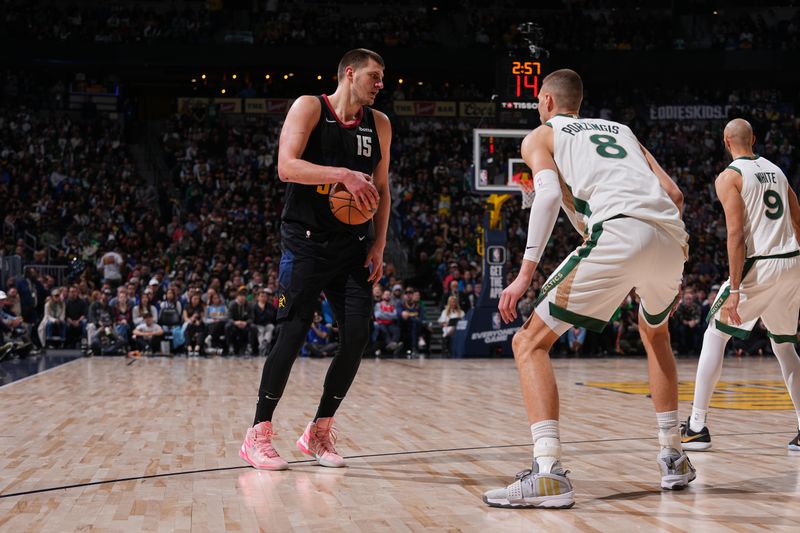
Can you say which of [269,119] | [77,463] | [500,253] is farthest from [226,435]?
[269,119]

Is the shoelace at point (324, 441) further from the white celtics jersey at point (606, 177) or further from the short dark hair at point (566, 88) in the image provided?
the short dark hair at point (566, 88)

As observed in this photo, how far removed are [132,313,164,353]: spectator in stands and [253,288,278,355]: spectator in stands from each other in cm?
168

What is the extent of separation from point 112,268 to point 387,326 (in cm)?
620

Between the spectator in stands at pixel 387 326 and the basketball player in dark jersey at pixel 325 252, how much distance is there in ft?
38.7

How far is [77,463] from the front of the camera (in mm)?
4551

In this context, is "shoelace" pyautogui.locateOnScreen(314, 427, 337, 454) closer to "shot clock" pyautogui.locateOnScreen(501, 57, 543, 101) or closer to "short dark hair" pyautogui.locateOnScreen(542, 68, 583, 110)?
"short dark hair" pyautogui.locateOnScreen(542, 68, 583, 110)

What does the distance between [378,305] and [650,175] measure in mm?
13180

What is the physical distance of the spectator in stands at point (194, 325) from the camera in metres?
16.0

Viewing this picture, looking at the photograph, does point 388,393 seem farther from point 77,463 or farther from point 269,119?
point 269,119

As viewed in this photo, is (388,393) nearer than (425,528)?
No

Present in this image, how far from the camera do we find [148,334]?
15.8 m

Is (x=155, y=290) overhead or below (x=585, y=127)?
below

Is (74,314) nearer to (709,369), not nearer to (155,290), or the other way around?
(155,290)

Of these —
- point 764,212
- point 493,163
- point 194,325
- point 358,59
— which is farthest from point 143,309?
point 764,212
